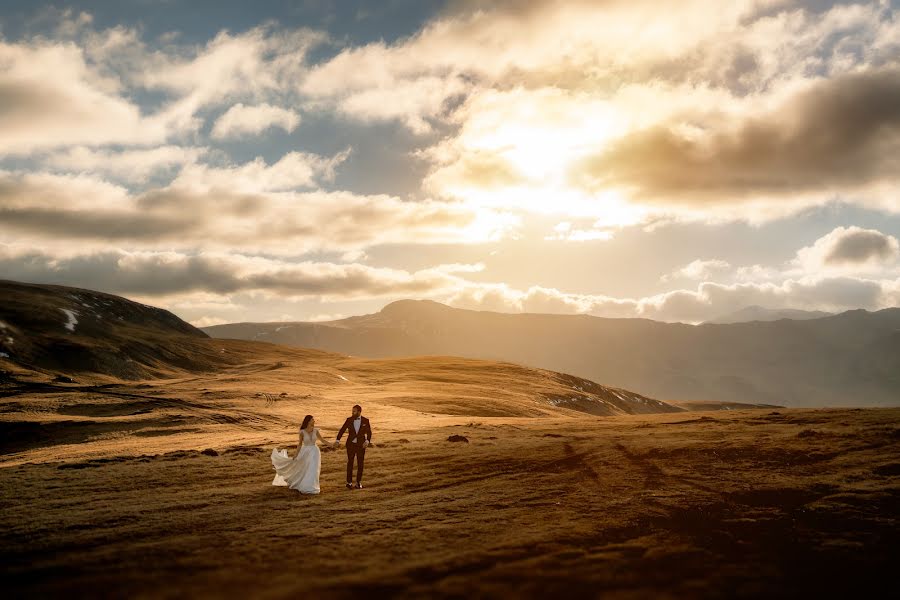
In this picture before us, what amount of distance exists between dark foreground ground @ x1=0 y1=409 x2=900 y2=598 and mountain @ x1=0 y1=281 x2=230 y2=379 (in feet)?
377

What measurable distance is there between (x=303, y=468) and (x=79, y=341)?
14809 centimetres

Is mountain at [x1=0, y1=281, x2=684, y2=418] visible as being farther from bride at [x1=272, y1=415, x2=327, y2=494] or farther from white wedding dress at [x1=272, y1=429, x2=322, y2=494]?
white wedding dress at [x1=272, y1=429, x2=322, y2=494]

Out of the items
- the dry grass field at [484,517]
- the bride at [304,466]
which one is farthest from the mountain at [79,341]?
the bride at [304,466]

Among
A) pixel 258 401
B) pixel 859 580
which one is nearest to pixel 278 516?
pixel 859 580

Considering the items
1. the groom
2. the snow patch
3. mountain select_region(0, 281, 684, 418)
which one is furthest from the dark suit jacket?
the snow patch

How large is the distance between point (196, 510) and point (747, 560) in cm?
1813

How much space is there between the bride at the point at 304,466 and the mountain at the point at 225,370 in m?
42.6

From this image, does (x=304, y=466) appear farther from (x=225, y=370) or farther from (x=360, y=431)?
(x=225, y=370)

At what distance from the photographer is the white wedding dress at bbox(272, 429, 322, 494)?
23.8 metres

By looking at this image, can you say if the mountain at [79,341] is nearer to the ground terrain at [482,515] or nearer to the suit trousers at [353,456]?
the ground terrain at [482,515]

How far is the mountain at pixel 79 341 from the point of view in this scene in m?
128

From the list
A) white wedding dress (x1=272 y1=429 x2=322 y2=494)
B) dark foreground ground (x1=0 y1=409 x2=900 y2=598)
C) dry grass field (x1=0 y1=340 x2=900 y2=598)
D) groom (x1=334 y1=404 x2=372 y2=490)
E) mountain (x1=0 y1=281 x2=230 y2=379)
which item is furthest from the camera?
mountain (x1=0 y1=281 x2=230 y2=379)

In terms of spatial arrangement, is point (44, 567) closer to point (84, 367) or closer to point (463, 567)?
point (463, 567)

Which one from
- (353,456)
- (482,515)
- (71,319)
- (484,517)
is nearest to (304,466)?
(353,456)
